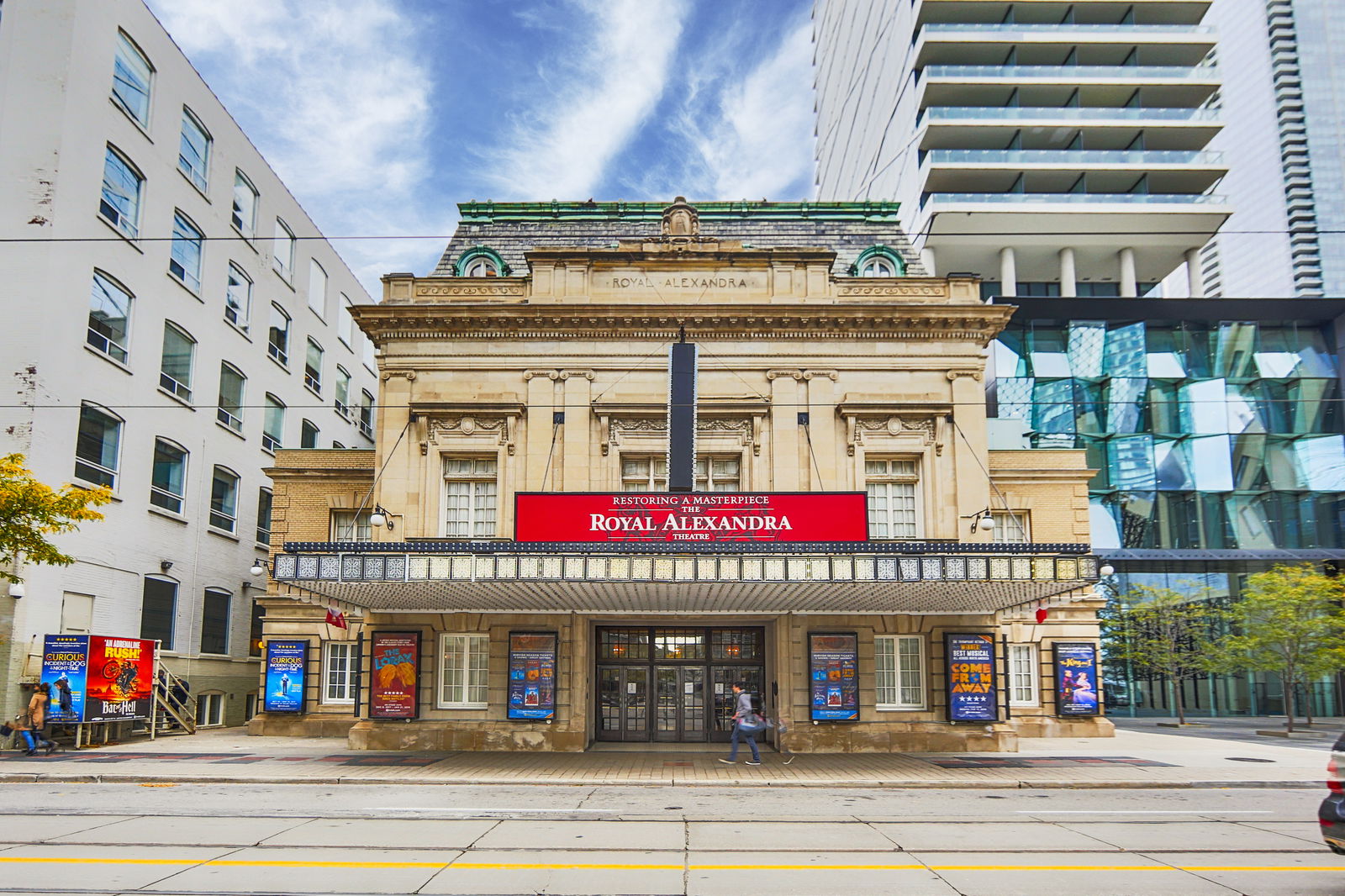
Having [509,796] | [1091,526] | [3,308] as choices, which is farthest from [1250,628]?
[3,308]

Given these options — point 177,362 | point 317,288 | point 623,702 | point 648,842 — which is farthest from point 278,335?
point 648,842

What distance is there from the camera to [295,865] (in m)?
11.1

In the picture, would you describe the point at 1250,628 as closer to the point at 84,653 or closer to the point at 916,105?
the point at 916,105

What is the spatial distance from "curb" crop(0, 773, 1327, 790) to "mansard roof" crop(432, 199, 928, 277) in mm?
15803

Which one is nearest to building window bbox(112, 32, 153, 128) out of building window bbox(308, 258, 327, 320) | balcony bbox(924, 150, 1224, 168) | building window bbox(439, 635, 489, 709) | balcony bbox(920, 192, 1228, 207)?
building window bbox(308, 258, 327, 320)

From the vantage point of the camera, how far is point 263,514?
37.8m

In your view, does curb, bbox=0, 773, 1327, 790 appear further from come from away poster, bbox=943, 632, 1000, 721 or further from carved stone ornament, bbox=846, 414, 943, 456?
carved stone ornament, bbox=846, 414, 943, 456

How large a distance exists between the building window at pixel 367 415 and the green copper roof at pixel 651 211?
781 inches

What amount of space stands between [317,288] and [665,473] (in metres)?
23.7

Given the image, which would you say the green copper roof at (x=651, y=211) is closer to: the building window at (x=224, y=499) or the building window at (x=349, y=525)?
the building window at (x=349, y=525)

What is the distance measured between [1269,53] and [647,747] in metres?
132

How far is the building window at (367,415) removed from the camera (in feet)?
158

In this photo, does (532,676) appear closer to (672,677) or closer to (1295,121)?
(672,677)

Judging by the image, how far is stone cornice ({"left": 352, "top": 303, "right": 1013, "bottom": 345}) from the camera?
2634 cm
